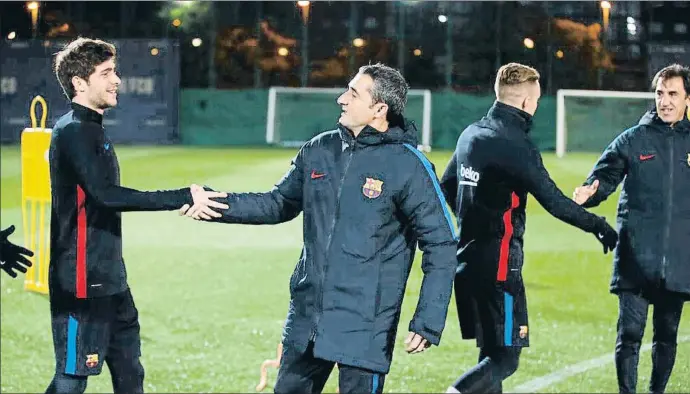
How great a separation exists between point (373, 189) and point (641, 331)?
179 cm

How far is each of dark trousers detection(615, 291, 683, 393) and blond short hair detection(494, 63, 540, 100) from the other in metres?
1.02

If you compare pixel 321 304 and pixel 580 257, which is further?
pixel 580 257

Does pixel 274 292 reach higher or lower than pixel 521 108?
lower

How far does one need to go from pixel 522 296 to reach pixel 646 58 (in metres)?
3.97

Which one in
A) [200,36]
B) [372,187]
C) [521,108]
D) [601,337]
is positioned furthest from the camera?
[200,36]

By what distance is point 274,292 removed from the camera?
8.24 metres

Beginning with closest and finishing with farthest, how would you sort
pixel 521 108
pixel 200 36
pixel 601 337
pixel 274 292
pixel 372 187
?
pixel 372 187, pixel 521 108, pixel 601 337, pixel 274 292, pixel 200 36

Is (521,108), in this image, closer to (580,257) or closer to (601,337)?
(601,337)

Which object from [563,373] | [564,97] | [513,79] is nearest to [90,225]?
[513,79]

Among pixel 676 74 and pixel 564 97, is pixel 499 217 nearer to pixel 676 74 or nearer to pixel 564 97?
pixel 676 74

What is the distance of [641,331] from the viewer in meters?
5.11

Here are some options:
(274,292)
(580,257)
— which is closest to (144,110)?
(274,292)

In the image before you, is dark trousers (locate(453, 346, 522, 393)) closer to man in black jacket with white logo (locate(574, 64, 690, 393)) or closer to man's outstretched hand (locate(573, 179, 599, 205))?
man in black jacket with white logo (locate(574, 64, 690, 393))

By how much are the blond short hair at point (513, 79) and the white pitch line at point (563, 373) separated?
6.74ft
